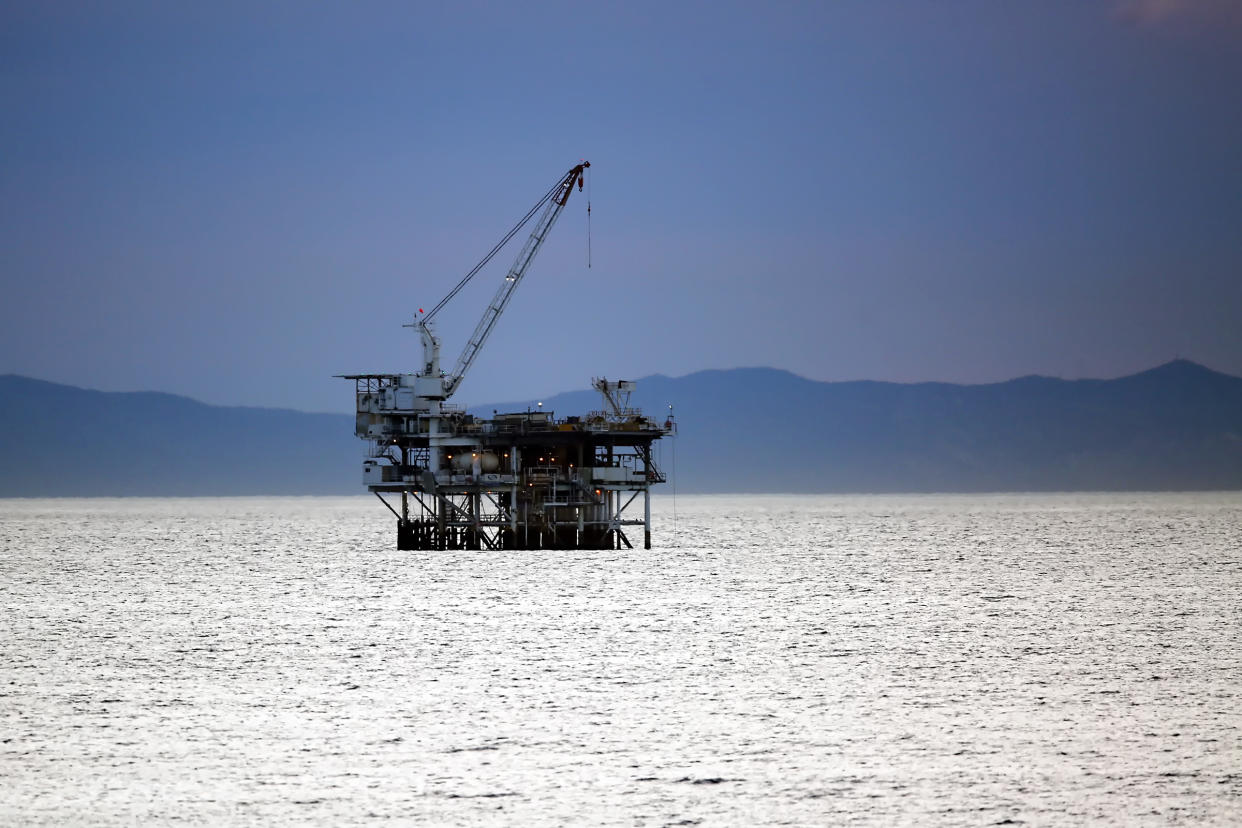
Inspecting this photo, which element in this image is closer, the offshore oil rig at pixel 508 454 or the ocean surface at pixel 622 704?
the ocean surface at pixel 622 704

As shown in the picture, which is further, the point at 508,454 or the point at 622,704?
the point at 508,454

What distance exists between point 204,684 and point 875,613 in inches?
1201

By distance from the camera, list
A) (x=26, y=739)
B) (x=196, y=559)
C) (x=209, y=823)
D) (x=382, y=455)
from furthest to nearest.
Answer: (x=196, y=559), (x=382, y=455), (x=26, y=739), (x=209, y=823)

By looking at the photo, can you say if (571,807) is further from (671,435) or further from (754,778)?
(671,435)

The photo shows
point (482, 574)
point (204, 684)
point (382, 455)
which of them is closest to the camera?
point (204, 684)

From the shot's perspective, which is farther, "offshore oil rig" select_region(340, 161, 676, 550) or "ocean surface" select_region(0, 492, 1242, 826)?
"offshore oil rig" select_region(340, 161, 676, 550)

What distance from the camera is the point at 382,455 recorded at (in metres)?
99.6

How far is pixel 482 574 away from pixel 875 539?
7583 cm

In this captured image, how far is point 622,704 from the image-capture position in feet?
120

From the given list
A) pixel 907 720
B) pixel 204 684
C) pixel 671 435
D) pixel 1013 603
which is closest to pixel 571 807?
pixel 907 720

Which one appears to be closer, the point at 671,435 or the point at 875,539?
the point at 671,435

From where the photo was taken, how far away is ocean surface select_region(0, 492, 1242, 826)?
26.7 meters

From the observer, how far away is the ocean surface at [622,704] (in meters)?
26.7

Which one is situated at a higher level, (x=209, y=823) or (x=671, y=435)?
(x=671, y=435)
